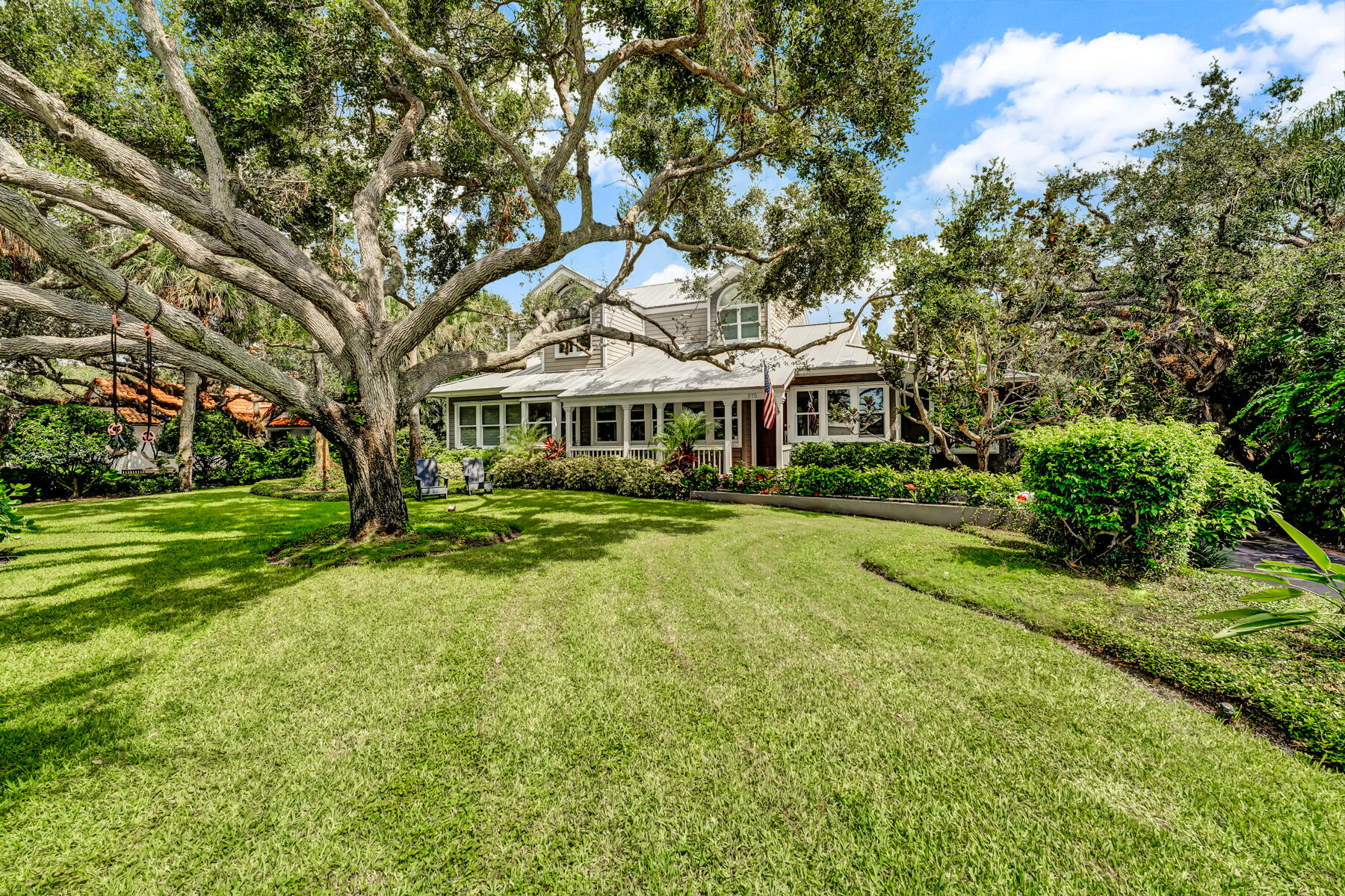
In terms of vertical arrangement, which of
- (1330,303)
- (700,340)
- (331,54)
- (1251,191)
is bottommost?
(1330,303)

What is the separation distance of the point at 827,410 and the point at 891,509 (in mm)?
5469

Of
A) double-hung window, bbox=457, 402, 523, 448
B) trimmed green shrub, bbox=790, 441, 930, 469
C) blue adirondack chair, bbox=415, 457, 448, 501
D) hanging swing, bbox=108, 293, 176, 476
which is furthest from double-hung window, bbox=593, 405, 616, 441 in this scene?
hanging swing, bbox=108, 293, 176, 476

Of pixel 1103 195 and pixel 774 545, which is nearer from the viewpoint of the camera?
pixel 774 545

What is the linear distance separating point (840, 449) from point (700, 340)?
7175 mm

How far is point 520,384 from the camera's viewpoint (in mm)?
20031

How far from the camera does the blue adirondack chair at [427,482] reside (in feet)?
46.7

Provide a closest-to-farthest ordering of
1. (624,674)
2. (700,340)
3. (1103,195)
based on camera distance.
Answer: (624,674) → (1103,195) → (700,340)

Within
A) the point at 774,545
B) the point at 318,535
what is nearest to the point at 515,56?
the point at 318,535

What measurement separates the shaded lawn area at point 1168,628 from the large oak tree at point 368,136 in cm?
694

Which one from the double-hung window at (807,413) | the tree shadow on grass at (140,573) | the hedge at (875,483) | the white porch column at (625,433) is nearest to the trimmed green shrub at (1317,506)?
the hedge at (875,483)

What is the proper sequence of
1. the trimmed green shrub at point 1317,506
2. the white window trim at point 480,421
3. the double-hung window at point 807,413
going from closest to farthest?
the trimmed green shrub at point 1317,506 < the double-hung window at point 807,413 < the white window trim at point 480,421

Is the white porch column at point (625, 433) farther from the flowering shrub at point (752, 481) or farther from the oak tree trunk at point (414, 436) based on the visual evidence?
→ the oak tree trunk at point (414, 436)

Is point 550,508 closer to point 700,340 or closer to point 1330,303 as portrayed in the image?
point 700,340

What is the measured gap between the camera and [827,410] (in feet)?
53.6
